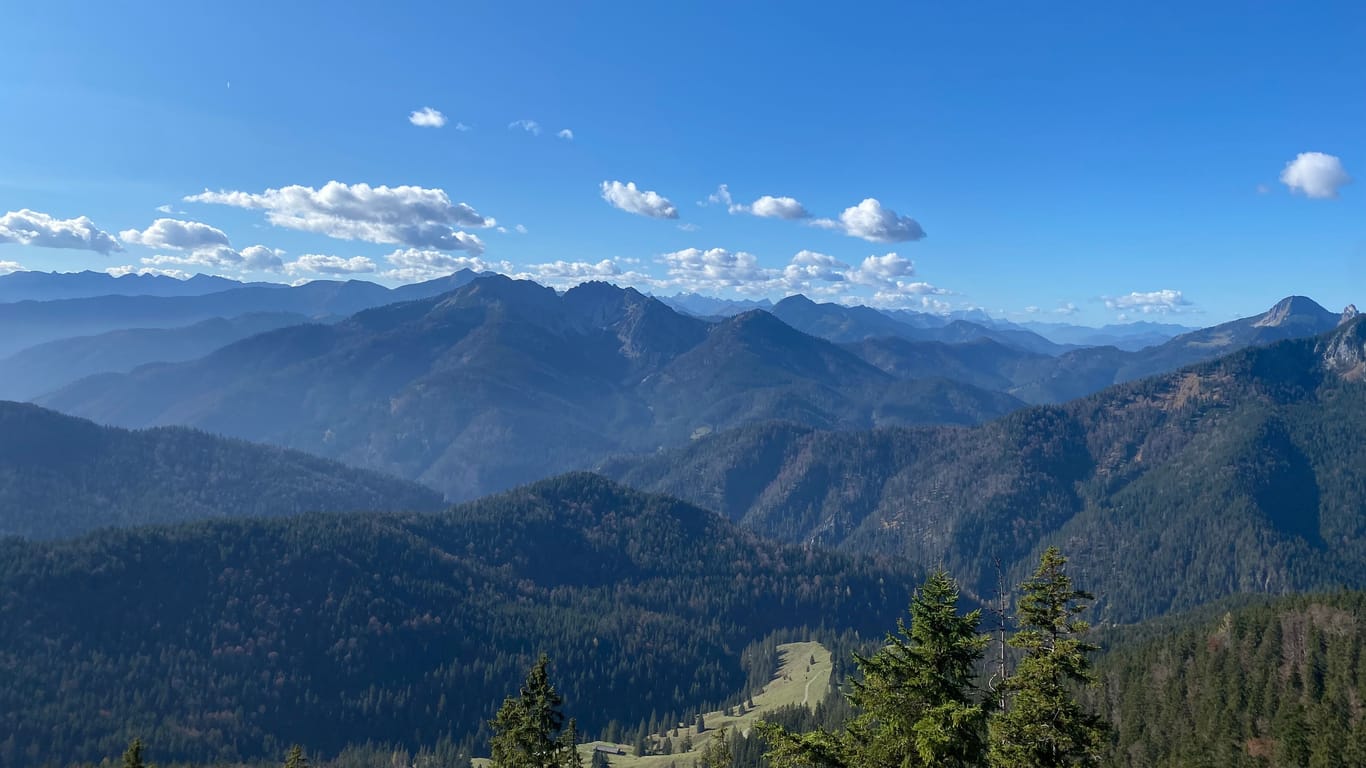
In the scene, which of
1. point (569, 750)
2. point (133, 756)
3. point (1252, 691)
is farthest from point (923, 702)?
point (1252, 691)

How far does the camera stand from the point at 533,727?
4653 centimetres

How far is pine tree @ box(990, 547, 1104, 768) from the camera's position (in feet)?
101

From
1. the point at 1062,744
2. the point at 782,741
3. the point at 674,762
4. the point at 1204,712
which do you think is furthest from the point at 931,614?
the point at 674,762

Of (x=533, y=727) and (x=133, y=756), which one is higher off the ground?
(x=533, y=727)

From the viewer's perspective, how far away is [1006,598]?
2892cm

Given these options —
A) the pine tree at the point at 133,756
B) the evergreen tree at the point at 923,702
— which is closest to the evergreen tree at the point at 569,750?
the evergreen tree at the point at 923,702

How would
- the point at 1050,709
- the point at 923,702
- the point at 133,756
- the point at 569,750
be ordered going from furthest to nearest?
the point at 569,750 < the point at 133,756 < the point at 923,702 < the point at 1050,709

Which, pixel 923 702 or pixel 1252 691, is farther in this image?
pixel 1252 691

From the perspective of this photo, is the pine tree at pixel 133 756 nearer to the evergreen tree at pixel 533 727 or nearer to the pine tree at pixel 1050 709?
the evergreen tree at pixel 533 727

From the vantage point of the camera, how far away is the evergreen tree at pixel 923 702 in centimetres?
2981

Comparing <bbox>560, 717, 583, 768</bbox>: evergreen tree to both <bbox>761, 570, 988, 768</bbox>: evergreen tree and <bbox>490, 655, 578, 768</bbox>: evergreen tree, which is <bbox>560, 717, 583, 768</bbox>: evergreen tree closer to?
<bbox>490, 655, 578, 768</bbox>: evergreen tree

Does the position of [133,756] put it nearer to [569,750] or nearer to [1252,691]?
[569,750]

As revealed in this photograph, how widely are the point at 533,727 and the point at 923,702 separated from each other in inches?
1003

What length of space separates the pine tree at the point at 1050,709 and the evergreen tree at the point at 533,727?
2624cm
